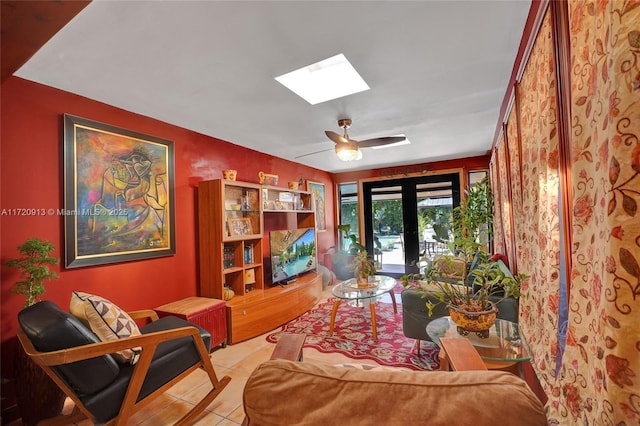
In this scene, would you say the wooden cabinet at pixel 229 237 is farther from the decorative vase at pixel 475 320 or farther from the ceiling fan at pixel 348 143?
the decorative vase at pixel 475 320

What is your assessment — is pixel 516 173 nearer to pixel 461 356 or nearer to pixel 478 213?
pixel 461 356

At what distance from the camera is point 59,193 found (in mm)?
2082

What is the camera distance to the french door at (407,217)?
5.31 m

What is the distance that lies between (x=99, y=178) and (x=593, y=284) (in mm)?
3030

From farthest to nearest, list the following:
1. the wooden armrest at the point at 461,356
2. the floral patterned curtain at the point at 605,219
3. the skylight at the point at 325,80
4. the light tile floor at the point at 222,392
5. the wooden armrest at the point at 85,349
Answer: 1. the skylight at the point at 325,80
2. the light tile floor at the point at 222,392
3. the wooden armrest at the point at 85,349
4. the wooden armrest at the point at 461,356
5. the floral patterned curtain at the point at 605,219

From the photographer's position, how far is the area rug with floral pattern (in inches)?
100

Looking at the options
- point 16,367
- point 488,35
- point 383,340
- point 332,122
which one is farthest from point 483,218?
point 16,367

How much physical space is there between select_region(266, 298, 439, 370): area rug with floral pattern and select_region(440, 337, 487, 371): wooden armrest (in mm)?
1285

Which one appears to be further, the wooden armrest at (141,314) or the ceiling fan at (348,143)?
the ceiling fan at (348,143)

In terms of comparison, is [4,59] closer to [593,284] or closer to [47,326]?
[47,326]

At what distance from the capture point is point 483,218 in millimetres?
4363

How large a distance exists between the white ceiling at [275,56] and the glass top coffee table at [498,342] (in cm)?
182

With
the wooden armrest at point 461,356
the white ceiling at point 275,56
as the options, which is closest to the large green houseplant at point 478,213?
the white ceiling at point 275,56

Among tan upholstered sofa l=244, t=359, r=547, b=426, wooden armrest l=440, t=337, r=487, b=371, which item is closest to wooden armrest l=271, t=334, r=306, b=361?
tan upholstered sofa l=244, t=359, r=547, b=426
